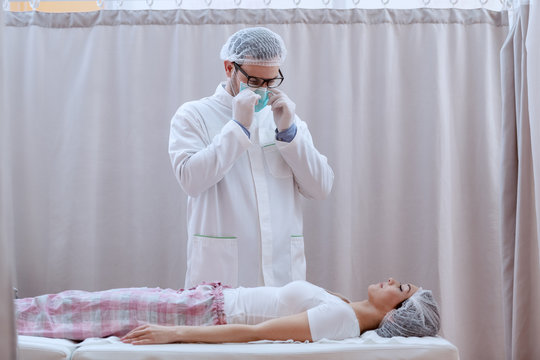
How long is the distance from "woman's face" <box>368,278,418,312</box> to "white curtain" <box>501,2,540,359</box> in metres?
0.73

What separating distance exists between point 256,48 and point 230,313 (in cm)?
93

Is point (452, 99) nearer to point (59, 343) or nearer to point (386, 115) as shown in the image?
point (386, 115)

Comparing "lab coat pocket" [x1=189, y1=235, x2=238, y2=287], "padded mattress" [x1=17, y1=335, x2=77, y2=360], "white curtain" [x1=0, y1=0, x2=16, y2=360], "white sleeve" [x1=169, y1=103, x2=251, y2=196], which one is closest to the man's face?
"white sleeve" [x1=169, y1=103, x2=251, y2=196]

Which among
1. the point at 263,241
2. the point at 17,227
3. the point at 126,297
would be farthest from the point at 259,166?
the point at 17,227

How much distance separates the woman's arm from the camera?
1736 mm

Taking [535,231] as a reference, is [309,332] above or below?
below

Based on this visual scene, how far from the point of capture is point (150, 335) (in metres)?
1.73

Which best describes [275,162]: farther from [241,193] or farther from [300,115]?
[300,115]

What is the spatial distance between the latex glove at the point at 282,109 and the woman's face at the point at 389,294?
0.65 metres

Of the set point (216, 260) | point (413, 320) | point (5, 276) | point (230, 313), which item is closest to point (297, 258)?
point (216, 260)

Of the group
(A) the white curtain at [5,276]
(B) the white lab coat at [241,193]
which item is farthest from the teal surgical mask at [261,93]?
(A) the white curtain at [5,276]

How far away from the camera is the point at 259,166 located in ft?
7.61

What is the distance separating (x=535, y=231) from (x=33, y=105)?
2.33 meters

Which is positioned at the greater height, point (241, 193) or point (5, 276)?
point (241, 193)
